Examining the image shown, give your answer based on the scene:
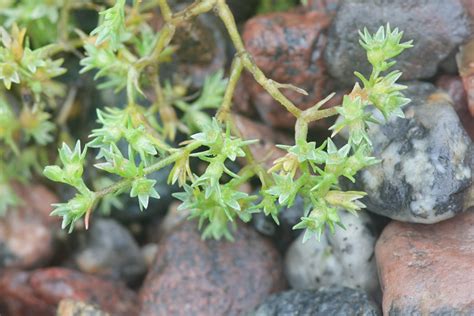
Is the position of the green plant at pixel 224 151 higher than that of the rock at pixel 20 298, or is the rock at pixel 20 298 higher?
the green plant at pixel 224 151

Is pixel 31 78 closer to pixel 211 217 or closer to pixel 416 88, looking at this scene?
pixel 211 217

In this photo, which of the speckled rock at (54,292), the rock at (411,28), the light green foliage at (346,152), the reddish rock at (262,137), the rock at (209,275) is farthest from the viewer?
the speckled rock at (54,292)

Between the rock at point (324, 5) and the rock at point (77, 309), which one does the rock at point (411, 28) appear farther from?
the rock at point (77, 309)

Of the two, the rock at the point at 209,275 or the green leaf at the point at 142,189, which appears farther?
the rock at the point at 209,275

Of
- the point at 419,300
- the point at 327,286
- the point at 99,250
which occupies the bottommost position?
the point at 99,250

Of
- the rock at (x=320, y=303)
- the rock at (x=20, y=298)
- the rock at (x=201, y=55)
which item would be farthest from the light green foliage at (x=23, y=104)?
the rock at (x=320, y=303)

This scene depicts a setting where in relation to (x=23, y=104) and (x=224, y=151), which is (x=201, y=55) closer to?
(x=23, y=104)

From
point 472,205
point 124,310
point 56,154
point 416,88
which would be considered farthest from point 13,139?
point 472,205

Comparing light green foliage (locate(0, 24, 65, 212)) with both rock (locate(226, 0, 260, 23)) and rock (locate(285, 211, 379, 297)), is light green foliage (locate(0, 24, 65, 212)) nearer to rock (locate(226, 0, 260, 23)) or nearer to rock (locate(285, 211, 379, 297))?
rock (locate(226, 0, 260, 23))

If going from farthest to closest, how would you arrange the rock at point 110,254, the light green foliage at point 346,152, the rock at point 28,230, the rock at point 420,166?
the rock at point 110,254 → the rock at point 28,230 → the rock at point 420,166 → the light green foliage at point 346,152
